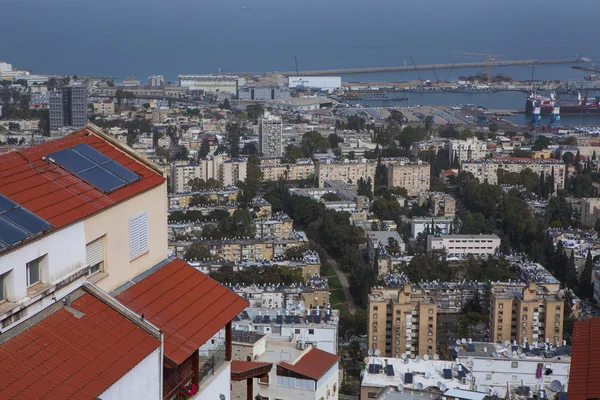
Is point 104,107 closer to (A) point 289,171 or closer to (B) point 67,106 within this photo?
(B) point 67,106

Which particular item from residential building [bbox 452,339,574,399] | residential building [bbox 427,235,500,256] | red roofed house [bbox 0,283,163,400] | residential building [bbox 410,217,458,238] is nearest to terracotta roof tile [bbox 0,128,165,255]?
red roofed house [bbox 0,283,163,400]

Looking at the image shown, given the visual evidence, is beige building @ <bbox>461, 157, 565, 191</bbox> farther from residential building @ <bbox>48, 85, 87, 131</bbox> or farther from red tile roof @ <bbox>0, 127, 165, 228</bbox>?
red tile roof @ <bbox>0, 127, 165, 228</bbox>

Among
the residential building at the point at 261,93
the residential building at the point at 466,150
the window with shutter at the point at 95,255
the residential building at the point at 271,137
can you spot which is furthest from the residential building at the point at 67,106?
the window with shutter at the point at 95,255

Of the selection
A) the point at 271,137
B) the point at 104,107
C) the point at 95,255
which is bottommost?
the point at 271,137

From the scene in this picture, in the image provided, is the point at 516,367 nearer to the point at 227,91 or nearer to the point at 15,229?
the point at 15,229

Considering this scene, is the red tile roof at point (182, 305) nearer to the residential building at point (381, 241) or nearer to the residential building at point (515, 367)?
the residential building at point (515, 367)

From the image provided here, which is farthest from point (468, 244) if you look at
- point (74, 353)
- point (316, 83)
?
point (316, 83)

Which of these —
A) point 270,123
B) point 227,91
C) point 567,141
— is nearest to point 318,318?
point 270,123
